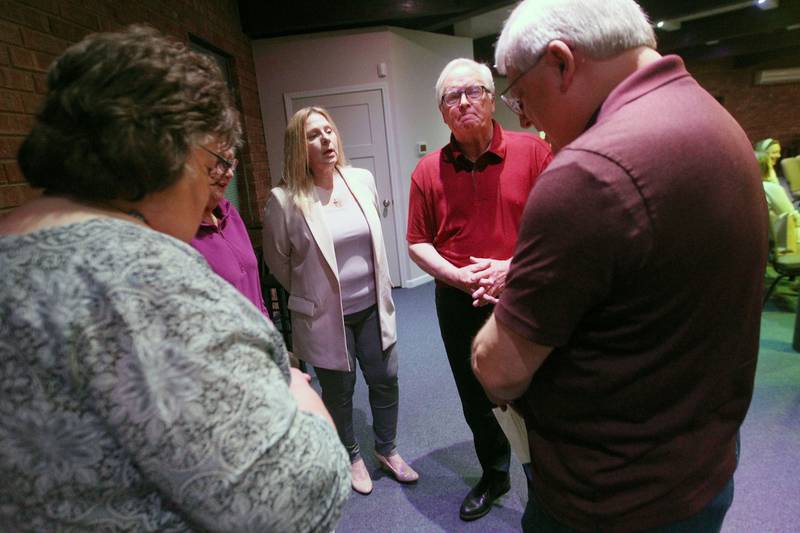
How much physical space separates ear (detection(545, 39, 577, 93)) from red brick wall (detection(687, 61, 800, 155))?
10.2 meters

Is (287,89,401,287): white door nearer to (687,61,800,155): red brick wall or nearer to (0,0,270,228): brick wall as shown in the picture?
(0,0,270,228): brick wall

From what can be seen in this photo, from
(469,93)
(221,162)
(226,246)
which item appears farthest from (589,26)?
(226,246)

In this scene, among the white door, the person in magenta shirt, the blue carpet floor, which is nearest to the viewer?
the person in magenta shirt

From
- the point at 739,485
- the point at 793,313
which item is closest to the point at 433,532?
the point at 739,485

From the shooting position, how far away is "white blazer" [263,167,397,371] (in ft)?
5.91

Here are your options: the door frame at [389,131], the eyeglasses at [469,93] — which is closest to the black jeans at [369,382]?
the eyeglasses at [469,93]

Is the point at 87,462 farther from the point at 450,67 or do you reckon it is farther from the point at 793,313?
the point at 793,313

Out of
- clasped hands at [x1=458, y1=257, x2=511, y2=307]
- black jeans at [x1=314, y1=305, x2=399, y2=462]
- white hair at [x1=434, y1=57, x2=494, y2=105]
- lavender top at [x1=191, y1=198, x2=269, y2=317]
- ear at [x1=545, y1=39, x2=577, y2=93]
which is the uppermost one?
white hair at [x1=434, y1=57, x2=494, y2=105]

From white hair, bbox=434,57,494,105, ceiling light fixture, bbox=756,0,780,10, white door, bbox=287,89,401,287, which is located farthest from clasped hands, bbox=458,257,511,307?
ceiling light fixture, bbox=756,0,780,10

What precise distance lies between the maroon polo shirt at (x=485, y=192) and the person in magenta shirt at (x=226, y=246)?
2.30 feet

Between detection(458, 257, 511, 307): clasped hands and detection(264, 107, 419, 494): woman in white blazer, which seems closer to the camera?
detection(458, 257, 511, 307): clasped hands

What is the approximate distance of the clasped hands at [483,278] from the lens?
4.59 feet

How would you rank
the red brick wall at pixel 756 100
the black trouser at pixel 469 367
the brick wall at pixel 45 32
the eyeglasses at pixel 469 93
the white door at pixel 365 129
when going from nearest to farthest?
the eyeglasses at pixel 469 93 → the black trouser at pixel 469 367 → the brick wall at pixel 45 32 → the white door at pixel 365 129 → the red brick wall at pixel 756 100

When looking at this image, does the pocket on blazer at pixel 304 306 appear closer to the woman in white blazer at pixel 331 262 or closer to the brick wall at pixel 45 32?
the woman in white blazer at pixel 331 262
